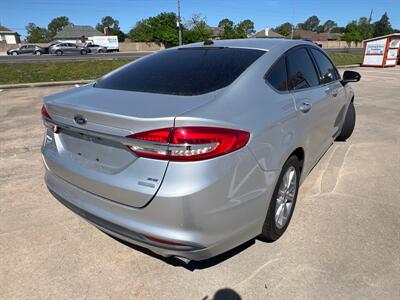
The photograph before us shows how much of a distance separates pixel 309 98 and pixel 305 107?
0.69ft

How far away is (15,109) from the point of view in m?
7.46

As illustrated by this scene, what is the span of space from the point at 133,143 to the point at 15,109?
6.98 meters

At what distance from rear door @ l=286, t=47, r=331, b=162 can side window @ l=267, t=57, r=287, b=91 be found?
0.28 ft

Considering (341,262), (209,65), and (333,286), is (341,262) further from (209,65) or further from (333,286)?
(209,65)

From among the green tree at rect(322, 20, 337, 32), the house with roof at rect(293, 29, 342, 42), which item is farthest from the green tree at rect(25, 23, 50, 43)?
the green tree at rect(322, 20, 337, 32)

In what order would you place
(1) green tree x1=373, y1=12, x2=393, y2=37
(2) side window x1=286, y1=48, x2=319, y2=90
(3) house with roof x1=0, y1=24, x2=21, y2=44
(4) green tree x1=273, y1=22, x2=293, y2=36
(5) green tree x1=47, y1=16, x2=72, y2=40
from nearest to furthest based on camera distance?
(2) side window x1=286, y1=48, x2=319, y2=90
(3) house with roof x1=0, y1=24, x2=21, y2=44
(1) green tree x1=373, y1=12, x2=393, y2=37
(4) green tree x1=273, y1=22, x2=293, y2=36
(5) green tree x1=47, y1=16, x2=72, y2=40

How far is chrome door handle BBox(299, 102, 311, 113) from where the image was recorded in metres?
2.67

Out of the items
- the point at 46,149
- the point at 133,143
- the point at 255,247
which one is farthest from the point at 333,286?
the point at 46,149

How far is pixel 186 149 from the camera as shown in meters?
1.72

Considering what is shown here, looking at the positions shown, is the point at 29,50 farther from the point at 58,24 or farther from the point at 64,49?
the point at 58,24

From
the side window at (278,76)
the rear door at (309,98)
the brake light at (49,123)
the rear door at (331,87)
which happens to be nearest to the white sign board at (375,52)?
the rear door at (331,87)

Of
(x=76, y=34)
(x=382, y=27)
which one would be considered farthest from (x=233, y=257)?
(x=382, y=27)

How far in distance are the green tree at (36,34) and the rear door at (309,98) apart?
110 m

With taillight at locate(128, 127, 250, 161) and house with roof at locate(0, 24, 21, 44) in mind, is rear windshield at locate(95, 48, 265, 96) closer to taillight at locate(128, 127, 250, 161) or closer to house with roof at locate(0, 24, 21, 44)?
taillight at locate(128, 127, 250, 161)
